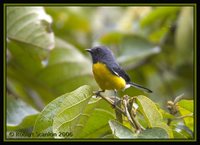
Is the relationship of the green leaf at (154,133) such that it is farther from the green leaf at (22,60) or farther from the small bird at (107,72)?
the green leaf at (22,60)

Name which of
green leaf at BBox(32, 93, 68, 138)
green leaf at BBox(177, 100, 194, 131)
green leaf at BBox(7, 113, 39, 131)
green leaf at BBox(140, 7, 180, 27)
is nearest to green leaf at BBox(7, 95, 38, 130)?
green leaf at BBox(7, 113, 39, 131)

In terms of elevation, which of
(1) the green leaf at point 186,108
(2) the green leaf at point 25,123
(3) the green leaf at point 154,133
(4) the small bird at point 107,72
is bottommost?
(3) the green leaf at point 154,133

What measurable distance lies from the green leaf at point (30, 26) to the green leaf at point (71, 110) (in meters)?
0.82

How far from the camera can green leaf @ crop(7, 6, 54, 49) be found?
2.42 m

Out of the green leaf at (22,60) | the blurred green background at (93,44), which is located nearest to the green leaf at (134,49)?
the blurred green background at (93,44)

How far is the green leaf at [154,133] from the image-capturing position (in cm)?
144

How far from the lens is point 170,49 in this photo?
10.9 ft

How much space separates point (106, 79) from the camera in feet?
6.83

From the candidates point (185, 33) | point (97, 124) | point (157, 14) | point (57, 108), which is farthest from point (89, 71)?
point (57, 108)

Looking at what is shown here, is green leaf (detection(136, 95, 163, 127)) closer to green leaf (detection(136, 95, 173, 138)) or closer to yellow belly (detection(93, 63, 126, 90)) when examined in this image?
green leaf (detection(136, 95, 173, 138))

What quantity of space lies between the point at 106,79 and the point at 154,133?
667 millimetres

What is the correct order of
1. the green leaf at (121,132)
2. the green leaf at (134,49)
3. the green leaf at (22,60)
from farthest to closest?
the green leaf at (134,49) → the green leaf at (22,60) → the green leaf at (121,132)

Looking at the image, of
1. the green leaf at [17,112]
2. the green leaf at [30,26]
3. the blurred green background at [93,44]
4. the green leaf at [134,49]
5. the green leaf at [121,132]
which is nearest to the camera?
the green leaf at [121,132]

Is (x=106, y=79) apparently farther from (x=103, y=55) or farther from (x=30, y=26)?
(x=30, y=26)
